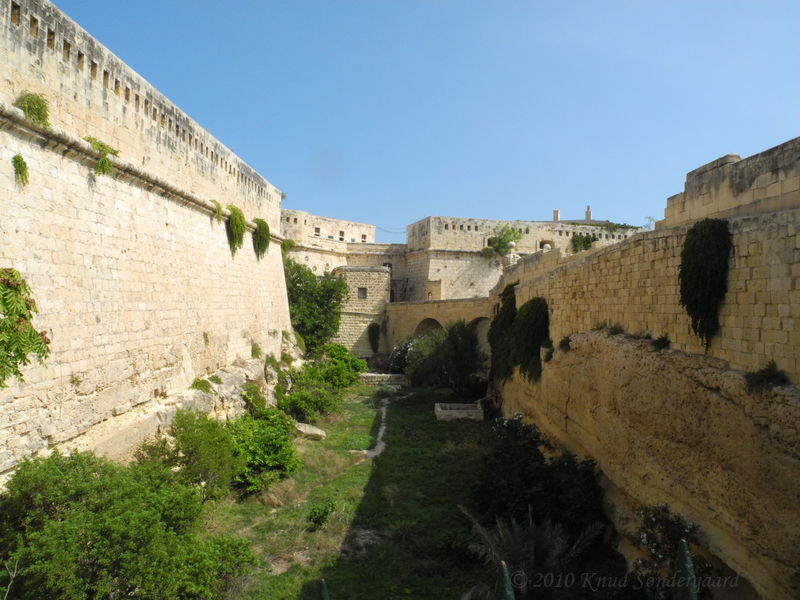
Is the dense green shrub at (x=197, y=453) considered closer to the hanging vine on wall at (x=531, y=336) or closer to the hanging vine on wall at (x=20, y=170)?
the hanging vine on wall at (x=20, y=170)

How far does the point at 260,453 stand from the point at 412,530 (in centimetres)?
318

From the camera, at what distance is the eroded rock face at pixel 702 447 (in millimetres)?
3670

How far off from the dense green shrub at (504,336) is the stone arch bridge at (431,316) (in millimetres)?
3700

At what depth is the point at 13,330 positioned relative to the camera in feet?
13.4

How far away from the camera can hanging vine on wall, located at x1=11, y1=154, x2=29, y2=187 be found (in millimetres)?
5684

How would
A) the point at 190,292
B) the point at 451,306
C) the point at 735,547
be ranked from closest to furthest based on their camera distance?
the point at 735,547 → the point at 190,292 → the point at 451,306

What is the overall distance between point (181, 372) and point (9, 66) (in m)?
5.36

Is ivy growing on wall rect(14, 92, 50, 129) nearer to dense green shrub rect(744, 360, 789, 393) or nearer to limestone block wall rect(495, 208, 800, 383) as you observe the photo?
limestone block wall rect(495, 208, 800, 383)

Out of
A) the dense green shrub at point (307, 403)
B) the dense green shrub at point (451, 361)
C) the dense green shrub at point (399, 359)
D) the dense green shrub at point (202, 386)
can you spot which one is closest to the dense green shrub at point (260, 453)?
the dense green shrub at point (202, 386)

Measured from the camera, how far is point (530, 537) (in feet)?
18.5

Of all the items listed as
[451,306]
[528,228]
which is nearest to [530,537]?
[451,306]

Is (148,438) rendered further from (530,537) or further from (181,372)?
(530,537)

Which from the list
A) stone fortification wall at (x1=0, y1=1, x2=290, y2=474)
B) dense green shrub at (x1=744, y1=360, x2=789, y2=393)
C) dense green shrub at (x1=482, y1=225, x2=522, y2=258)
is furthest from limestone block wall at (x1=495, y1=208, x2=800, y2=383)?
dense green shrub at (x1=482, y1=225, x2=522, y2=258)

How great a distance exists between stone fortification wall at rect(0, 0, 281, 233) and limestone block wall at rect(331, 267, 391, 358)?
15.8 metres
